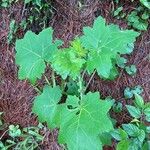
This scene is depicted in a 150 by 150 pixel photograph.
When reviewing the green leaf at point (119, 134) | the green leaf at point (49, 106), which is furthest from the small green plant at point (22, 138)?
the green leaf at point (119, 134)

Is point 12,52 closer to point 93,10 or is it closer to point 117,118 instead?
point 93,10

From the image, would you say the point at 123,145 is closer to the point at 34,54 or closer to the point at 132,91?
the point at 132,91

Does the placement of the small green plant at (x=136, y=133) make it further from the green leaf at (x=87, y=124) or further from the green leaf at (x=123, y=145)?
the green leaf at (x=87, y=124)

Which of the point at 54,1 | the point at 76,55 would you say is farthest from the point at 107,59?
the point at 54,1

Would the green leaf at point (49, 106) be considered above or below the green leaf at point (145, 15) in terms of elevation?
below

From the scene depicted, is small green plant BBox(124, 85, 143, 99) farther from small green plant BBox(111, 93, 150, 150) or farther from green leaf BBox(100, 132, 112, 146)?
green leaf BBox(100, 132, 112, 146)

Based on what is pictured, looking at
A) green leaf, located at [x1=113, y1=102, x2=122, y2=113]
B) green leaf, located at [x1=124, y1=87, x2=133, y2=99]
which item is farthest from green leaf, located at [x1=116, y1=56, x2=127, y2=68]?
green leaf, located at [x1=113, y1=102, x2=122, y2=113]
